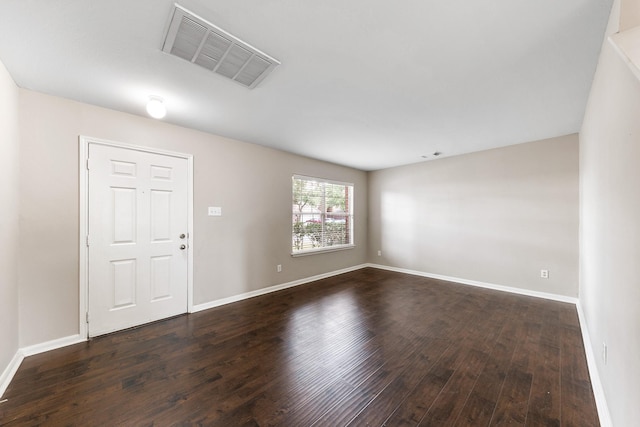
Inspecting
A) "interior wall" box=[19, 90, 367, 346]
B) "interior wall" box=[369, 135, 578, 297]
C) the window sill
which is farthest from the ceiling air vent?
"interior wall" box=[369, 135, 578, 297]

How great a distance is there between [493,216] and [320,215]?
10.0 feet

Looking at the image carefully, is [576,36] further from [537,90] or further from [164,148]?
[164,148]

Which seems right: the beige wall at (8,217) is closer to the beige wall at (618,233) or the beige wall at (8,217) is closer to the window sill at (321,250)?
the window sill at (321,250)

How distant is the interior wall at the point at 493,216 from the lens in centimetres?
366

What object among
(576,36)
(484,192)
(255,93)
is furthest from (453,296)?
(255,93)

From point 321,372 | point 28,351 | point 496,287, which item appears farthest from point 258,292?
point 496,287

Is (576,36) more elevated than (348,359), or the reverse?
(576,36)

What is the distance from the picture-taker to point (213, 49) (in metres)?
1.72

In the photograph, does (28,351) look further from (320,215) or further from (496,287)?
Result: (496,287)

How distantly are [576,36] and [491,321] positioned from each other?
9.16ft

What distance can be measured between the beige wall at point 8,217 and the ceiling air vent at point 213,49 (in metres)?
1.42

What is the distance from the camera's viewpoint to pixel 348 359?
2.20 metres

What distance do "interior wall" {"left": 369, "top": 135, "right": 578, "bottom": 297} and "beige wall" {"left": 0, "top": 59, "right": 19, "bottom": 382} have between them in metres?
5.52

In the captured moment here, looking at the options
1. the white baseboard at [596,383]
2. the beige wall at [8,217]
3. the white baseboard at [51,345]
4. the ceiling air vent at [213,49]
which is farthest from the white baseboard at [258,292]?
the white baseboard at [596,383]
